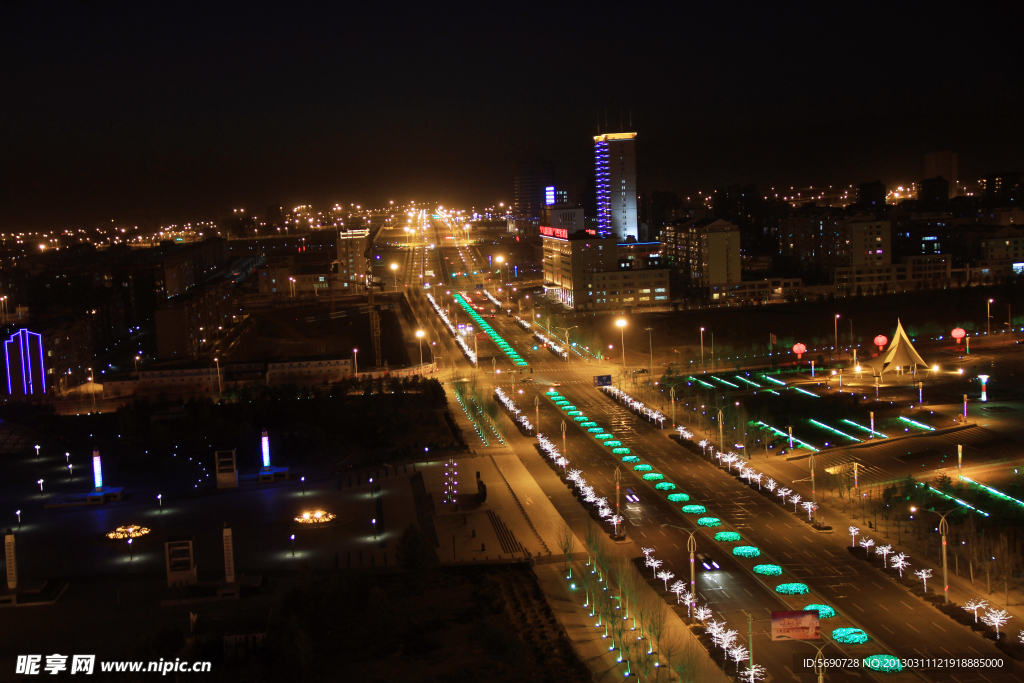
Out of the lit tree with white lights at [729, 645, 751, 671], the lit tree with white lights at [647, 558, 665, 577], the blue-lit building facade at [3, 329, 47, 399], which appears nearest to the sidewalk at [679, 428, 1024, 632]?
the lit tree with white lights at [647, 558, 665, 577]

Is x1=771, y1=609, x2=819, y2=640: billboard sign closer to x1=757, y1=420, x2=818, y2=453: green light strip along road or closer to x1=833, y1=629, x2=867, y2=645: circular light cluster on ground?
x1=833, y1=629, x2=867, y2=645: circular light cluster on ground

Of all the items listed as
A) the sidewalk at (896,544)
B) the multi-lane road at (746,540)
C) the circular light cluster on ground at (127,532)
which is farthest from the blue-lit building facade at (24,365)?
the sidewalk at (896,544)

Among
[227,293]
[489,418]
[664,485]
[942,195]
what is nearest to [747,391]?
[489,418]

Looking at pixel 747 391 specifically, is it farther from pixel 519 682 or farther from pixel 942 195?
pixel 942 195

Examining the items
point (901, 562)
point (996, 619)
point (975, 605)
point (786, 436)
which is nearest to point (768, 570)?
point (901, 562)

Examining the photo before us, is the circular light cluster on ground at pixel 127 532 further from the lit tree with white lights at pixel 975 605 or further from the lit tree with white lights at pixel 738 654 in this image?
the lit tree with white lights at pixel 975 605

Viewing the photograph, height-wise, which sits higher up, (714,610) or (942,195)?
(942,195)
